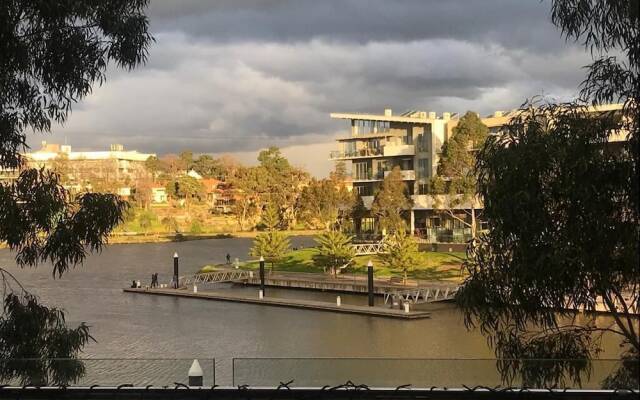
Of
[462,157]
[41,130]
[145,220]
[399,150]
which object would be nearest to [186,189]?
[145,220]

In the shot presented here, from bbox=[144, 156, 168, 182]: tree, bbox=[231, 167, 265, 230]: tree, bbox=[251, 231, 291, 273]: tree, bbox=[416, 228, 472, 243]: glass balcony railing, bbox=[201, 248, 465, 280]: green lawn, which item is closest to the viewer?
bbox=[201, 248, 465, 280]: green lawn

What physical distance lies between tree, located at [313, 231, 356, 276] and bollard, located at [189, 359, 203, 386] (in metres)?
28.9

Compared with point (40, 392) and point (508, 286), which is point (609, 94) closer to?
point (508, 286)

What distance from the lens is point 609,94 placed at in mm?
6316

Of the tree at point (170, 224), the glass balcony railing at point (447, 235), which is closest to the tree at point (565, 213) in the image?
the glass balcony railing at point (447, 235)

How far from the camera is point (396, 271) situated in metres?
34.8

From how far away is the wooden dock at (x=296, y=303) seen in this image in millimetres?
26469

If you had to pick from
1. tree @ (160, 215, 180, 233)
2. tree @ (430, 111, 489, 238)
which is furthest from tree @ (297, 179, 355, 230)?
tree @ (160, 215, 180, 233)

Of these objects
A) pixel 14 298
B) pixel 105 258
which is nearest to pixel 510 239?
pixel 14 298

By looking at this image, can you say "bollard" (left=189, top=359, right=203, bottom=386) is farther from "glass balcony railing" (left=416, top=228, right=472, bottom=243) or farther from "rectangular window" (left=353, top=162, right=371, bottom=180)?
"rectangular window" (left=353, top=162, right=371, bottom=180)

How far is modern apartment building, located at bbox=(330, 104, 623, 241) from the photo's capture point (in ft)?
147

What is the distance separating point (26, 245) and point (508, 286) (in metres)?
5.31

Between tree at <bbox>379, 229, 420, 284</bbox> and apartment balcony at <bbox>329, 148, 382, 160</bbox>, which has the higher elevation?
apartment balcony at <bbox>329, 148, 382, 160</bbox>

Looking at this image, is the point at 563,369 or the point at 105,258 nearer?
the point at 563,369
